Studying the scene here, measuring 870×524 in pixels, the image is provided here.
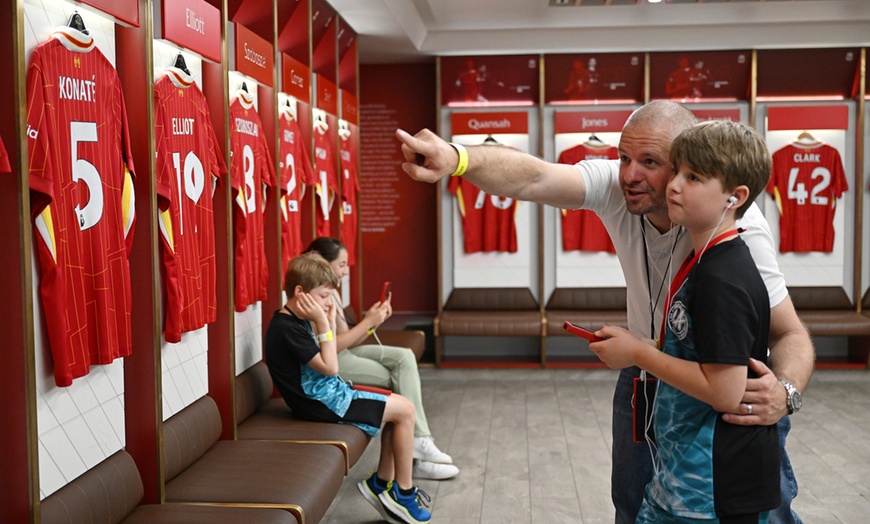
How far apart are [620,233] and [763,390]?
644 mm

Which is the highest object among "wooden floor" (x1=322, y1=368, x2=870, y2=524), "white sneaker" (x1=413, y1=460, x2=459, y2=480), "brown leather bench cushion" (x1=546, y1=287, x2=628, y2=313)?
"brown leather bench cushion" (x1=546, y1=287, x2=628, y2=313)

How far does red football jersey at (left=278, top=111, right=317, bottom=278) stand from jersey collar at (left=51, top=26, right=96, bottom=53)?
2.03 metres

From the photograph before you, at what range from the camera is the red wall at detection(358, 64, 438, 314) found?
815cm

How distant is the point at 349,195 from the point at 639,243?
4.63m

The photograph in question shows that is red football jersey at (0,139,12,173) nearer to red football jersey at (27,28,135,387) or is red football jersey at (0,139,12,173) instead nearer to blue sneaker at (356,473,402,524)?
red football jersey at (27,28,135,387)

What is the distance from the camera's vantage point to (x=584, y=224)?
→ 7.59 m

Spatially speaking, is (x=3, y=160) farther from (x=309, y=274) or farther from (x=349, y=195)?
(x=349, y=195)

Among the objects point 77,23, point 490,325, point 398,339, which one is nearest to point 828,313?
point 490,325

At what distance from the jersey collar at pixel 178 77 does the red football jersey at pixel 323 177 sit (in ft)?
6.57

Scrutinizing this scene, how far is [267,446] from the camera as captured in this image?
3535 millimetres

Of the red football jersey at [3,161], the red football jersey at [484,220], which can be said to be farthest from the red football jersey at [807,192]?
the red football jersey at [3,161]

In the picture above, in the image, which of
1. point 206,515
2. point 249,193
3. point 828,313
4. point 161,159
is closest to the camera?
point 206,515

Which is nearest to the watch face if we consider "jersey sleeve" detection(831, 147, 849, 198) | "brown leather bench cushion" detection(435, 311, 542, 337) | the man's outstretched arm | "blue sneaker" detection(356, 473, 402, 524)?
the man's outstretched arm

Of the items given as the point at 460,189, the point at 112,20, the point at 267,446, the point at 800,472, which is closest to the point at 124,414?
the point at 267,446
